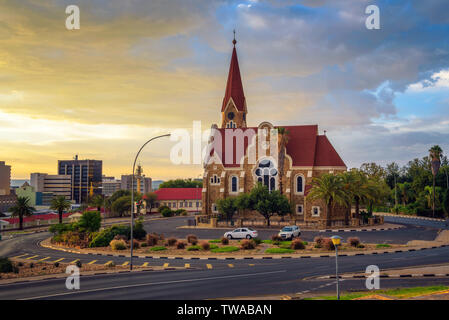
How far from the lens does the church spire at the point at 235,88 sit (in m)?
73.6

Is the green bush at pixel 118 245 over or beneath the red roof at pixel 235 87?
beneath

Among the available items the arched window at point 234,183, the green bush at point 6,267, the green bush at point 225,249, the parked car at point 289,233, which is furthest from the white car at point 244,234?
the arched window at point 234,183

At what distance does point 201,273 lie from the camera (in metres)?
23.9

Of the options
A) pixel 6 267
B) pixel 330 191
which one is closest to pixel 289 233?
pixel 330 191

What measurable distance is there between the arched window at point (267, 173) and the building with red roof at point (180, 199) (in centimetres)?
3860

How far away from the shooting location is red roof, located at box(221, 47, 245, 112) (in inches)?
2896

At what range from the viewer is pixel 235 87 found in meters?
73.9

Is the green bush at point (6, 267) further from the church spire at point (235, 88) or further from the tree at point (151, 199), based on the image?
the tree at point (151, 199)

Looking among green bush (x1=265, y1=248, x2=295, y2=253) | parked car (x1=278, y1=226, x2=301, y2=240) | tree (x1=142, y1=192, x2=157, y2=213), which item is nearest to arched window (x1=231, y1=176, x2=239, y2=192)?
parked car (x1=278, y1=226, x2=301, y2=240)

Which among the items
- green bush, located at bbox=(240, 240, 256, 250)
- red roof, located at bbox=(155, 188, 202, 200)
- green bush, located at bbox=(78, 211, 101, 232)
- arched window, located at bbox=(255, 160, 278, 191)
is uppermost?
arched window, located at bbox=(255, 160, 278, 191)

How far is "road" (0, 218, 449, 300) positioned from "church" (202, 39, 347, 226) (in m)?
26.7

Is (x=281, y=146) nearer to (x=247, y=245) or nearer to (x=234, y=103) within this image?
(x=234, y=103)

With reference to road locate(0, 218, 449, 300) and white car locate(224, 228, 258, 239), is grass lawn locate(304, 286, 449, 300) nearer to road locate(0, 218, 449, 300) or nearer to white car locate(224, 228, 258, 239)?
road locate(0, 218, 449, 300)
